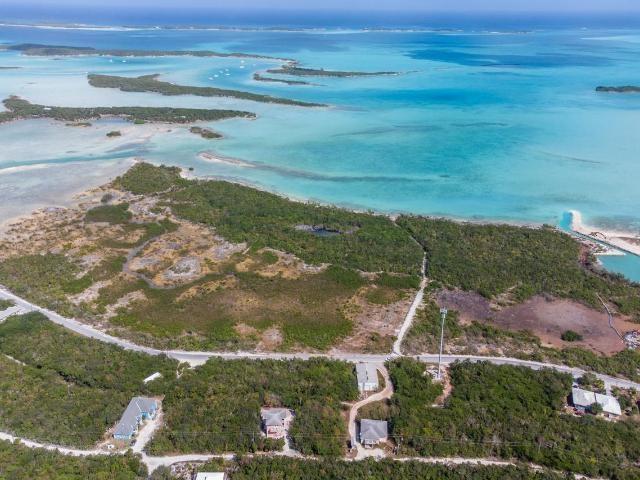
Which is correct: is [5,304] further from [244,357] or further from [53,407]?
[244,357]

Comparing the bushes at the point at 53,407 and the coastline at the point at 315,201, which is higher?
the coastline at the point at 315,201

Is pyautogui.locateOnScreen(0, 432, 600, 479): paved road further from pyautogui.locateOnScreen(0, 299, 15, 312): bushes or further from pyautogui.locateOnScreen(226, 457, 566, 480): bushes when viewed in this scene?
pyautogui.locateOnScreen(0, 299, 15, 312): bushes

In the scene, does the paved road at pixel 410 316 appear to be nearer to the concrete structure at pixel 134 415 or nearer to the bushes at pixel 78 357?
the bushes at pixel 78 357

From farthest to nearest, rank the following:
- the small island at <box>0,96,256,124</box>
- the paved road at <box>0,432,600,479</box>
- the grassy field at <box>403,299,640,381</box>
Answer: the small island at <box>0,96,256,124</box>, the grassy field at <box>403,299,640,381</box>, the paved road at <box>0,432,600,479</box>

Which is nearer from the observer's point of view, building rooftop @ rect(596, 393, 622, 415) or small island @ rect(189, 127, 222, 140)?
building rooftop @ rect(596, 393, 622, 415)

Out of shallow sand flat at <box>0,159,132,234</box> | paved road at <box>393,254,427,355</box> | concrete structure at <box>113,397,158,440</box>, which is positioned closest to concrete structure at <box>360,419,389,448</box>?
paved road at <box>393,254,427,355</box>

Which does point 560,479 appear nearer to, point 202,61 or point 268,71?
point 268,71

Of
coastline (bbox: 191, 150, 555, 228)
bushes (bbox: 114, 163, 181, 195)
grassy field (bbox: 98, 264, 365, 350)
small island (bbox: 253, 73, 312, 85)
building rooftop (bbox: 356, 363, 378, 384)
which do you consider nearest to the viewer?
building rooftop (bbox: 356, 363, 378, 384)

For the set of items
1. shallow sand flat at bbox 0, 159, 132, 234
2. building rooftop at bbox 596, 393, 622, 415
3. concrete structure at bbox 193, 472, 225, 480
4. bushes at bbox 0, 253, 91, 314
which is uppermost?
shallow sand flat at bbox 0, 159, 132, 234

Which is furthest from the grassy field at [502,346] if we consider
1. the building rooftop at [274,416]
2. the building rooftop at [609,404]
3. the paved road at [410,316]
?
the building rooftop at [274,416]
